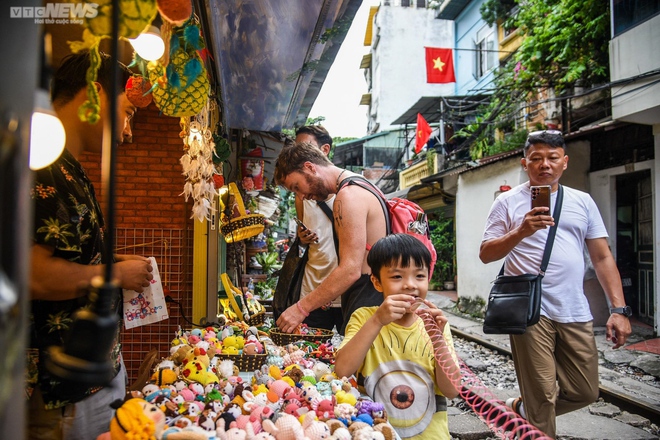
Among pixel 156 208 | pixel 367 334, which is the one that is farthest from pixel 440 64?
pixel 367 334

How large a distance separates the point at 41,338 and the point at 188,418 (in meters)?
0.59

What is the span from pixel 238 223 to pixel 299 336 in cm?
240

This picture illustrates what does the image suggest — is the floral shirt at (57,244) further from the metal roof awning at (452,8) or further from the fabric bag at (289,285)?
the metal roof awning at (452,8)

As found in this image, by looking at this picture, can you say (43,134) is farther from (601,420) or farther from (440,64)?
(440,64)

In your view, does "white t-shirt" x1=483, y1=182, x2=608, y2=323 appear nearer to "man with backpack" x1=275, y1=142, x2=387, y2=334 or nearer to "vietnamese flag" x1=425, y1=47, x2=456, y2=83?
"man with backpack" x1=275, y1=142, x2=387, y2=334

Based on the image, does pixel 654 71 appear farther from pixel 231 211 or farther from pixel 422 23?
pixel 422 23

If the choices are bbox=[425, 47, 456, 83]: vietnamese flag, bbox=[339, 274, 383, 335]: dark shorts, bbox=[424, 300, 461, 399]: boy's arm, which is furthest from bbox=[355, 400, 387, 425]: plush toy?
bbox=[425, 47, 456, 83]: vietnamese flag

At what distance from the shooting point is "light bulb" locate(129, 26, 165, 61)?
201 cm

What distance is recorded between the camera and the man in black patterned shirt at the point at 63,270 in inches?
64.0

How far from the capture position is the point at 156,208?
470 centimetres

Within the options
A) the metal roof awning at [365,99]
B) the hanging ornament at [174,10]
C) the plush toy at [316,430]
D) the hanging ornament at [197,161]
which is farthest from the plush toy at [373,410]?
the metal roof awning at [365,99]

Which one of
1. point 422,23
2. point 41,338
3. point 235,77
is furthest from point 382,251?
point 422,23

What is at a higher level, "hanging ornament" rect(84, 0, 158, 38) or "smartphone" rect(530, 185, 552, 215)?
"hanging ornament" rect(84, 0, 158, 38)

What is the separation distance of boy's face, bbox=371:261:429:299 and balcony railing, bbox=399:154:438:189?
17.3 metres
